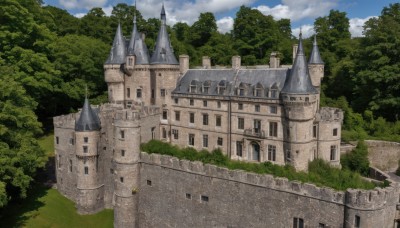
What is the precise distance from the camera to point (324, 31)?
64.9 metres

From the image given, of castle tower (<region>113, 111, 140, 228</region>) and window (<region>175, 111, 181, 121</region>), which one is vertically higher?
window (<region>175, 111, 181, 121</region>)

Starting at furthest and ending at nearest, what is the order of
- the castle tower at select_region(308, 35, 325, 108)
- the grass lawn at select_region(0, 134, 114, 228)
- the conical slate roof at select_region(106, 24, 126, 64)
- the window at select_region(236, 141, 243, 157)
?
1. the conical slate roof at select_region(106, 24, 126, 64)
2. the window at select_region(236, 141, 243, 157)
3. the castle tower at select_region(308, 35, 325, 108)
4. the grass lawn at select_region(0, 134, 114, 228)

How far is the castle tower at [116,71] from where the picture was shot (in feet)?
133

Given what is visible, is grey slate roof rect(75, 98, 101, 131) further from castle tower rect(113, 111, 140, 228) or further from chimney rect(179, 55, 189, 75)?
chimney rect(179, 55, 189, 75)

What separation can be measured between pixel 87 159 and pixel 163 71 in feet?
38.4

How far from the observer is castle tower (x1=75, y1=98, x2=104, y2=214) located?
34406 millimetres

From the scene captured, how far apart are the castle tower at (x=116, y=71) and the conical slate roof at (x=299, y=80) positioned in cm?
1855

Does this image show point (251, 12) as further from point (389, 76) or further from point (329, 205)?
point (329, 205)

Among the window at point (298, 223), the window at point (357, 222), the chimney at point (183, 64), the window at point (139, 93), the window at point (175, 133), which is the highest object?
the chimney at point (183, 64)

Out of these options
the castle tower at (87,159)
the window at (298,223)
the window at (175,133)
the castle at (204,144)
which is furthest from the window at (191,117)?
the window at (298,223)

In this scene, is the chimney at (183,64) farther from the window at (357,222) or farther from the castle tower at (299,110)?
the window at (357,222)

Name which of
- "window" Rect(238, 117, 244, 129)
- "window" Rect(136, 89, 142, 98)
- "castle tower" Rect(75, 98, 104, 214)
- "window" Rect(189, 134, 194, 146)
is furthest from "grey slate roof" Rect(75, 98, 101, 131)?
"window" Rect(238, 117, 244, 129)

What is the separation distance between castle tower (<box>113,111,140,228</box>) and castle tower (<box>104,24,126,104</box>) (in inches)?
379

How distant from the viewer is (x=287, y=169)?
28938 mm
